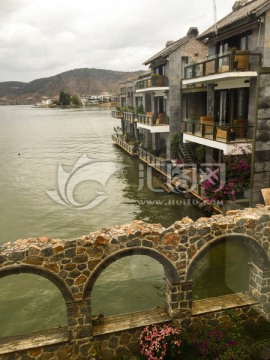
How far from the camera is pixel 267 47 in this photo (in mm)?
18031

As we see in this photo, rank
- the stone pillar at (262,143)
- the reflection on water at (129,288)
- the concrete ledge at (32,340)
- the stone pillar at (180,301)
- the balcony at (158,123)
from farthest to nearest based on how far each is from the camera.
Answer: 1. the balcony at (158,123)
2. the stone pillar at (262,143)
3. the reflection on water at (129,288)
4. the stone pillar at (180,301)
5. the concrete ledge at (32,340)

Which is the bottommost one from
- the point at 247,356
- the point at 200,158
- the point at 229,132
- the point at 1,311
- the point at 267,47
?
the point at 1,311

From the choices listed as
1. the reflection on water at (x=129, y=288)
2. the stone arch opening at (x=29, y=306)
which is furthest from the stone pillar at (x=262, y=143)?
the stone arch opening at (x=29, y=306)

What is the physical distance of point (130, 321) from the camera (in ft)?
34.2

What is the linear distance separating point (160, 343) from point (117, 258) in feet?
9.92

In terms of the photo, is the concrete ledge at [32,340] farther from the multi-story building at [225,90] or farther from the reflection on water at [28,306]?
the multi-story building at [225,90]

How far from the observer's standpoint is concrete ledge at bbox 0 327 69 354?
31.3 feet

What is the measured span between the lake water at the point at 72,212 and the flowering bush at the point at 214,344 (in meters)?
3.69

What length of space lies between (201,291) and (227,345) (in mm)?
4394

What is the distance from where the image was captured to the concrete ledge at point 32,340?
953cm

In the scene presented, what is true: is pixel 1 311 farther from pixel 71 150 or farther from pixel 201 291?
pixel 71 150

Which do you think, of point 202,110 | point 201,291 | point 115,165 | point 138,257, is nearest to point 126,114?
point 115,165

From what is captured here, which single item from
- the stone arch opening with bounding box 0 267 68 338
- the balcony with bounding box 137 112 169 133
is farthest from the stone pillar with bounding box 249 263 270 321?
the balcony with bounding box 137 112 169 133

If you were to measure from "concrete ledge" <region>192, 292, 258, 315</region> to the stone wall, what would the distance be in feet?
0.74
